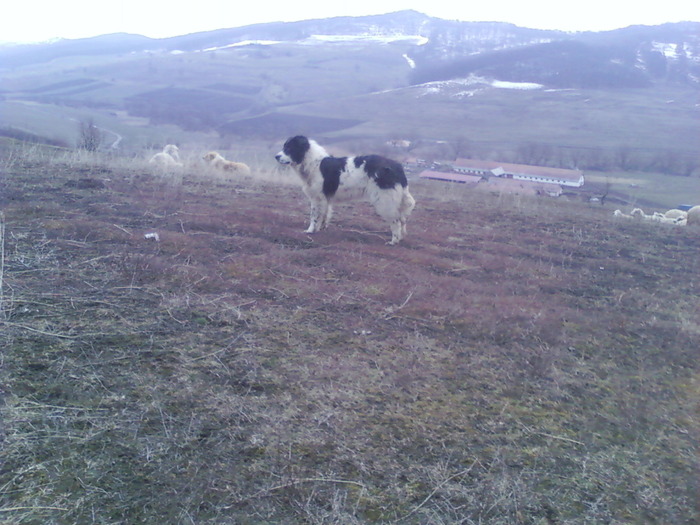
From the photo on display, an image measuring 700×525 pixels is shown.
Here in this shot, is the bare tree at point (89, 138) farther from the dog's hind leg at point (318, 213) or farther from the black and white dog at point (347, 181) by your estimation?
the dog's hind leg at point (318, 213)

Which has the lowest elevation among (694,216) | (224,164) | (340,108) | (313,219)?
(694,216)

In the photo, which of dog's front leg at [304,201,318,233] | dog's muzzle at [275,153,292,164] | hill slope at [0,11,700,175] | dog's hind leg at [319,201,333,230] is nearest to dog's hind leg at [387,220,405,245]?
dog's hind leg at [319,201,333,230]

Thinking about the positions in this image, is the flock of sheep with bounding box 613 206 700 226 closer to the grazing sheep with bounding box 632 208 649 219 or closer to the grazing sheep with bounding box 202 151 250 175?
the grazing sheep with bounding box 632 208 649 219

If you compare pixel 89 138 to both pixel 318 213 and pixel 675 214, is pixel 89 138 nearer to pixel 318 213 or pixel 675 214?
pixel 318 213

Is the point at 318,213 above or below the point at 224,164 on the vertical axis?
below

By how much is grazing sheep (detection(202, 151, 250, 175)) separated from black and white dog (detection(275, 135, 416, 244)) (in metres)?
6.38

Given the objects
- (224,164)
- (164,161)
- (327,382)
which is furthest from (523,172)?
(327,382)

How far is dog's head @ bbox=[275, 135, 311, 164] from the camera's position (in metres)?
8.68

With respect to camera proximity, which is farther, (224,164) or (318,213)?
(224,164)

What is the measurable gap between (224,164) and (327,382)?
12.7m

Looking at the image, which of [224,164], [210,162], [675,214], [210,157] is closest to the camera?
[675,214]

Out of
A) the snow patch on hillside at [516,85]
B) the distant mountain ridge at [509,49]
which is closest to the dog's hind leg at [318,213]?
the distant mountain ridge at [509,49]

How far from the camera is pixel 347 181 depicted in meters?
8.33

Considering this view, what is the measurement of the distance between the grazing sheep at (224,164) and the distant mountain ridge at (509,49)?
1694cm
